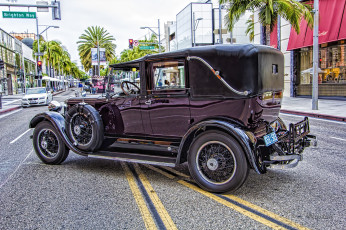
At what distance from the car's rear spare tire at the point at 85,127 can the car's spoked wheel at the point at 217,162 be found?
1868 mm

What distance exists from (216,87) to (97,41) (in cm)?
6037

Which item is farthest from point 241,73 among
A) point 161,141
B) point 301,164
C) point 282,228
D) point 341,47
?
point 341,47

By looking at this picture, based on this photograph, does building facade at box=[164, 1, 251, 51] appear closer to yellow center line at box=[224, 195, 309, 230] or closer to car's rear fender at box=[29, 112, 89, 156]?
car's rear fender at box=[29, 112, 89, 156]

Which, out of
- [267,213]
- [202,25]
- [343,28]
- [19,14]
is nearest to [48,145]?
[267,213]

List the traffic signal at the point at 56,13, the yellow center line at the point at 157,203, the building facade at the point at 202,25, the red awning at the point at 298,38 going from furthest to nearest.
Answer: the building facade at the point at 202,25, the red awning at the point at 298,38, the traffic signal at the point at 56,13, the yellow center line at the point at 157,203

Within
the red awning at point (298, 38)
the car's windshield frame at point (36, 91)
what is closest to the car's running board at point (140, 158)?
the car's windshield frame at point (36, 91)

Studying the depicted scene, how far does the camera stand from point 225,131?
425 cm

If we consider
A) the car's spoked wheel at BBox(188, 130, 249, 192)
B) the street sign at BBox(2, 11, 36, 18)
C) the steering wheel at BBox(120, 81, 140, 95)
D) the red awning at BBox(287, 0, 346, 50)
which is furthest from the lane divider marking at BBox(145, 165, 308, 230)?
the red awning at BBox(287, 0, 346, 50)

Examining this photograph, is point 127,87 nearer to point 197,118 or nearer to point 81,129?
point 81,129

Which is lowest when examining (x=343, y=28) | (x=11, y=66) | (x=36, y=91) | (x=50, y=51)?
(x=36, y=91)

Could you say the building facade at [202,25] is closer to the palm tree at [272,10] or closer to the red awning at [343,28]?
the palm tree at [272,10]

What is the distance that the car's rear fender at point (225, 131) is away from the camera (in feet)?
13.2

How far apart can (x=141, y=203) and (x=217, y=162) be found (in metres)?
1.16

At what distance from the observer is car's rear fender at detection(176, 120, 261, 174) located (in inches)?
159
